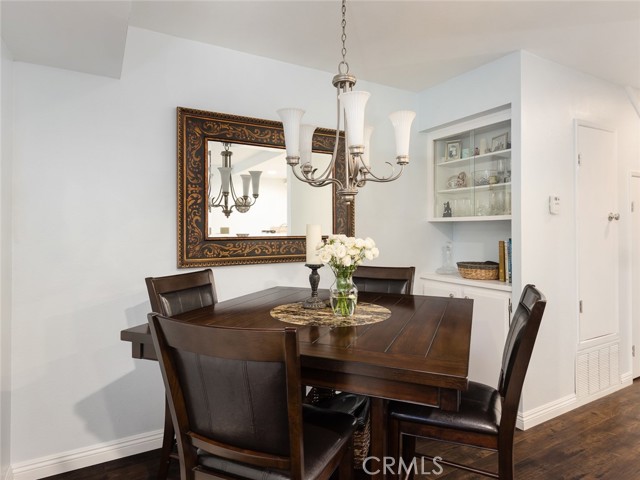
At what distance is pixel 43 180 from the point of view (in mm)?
2059

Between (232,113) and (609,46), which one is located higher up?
(609,46)

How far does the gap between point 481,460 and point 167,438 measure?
1683 millimetres

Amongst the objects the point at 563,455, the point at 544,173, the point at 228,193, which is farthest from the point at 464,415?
the point at 544,173

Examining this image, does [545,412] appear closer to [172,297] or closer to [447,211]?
[447,211]

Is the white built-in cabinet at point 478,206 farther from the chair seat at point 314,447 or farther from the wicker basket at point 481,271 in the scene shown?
the chair seat at point 314,447

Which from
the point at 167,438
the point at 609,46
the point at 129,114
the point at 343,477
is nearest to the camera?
the point at 343,477

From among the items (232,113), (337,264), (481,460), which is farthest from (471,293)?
(232,113)

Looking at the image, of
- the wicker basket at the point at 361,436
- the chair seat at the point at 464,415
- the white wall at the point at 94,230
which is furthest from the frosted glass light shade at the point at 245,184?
the chair seat at the point at 464,415

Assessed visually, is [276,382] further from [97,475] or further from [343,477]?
[97,475]

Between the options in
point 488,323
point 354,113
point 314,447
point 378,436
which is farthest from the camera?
point 488,323

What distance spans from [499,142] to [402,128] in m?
1.57

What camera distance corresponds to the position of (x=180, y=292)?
77.4 inches

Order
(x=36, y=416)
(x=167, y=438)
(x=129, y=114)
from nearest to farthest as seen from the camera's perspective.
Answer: (x=167, y=438), (x=36, y=416), (x=129, y=114)

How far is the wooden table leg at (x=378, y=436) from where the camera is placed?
1.31 m
